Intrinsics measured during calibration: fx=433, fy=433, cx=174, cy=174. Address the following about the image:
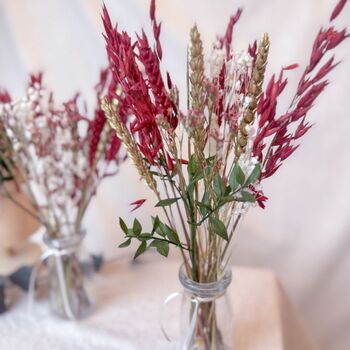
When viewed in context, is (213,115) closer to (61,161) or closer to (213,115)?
(213,115)

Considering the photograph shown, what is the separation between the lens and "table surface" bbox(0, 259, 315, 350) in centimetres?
78

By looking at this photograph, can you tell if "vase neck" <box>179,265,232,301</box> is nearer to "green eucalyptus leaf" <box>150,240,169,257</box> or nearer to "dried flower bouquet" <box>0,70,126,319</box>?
"green eucalyptus leaf" <box>150,240,169,257</box>

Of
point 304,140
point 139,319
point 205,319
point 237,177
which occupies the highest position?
Answer: point 237,177

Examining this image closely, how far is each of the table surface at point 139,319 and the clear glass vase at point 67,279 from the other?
22mm

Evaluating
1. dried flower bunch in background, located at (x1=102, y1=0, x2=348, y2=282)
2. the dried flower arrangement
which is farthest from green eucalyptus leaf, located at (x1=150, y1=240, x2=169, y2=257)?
the dried flower arrangement

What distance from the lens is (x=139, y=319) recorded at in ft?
2.75

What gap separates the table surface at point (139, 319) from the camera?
0.78 m

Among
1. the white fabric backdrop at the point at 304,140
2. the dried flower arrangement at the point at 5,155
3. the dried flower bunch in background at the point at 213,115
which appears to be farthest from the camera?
the white fabric backdrop at the point at 304,140

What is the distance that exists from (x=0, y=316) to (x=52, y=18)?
2.10ft

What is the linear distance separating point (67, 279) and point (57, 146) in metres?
0.25

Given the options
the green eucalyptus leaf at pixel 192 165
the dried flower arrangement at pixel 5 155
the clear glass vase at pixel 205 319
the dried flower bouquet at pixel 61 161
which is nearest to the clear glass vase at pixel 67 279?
the dried flower bouquet at pixel 61 161

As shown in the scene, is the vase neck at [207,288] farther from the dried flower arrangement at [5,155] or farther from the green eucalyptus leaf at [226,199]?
the dried flower arrangement at [5,155]

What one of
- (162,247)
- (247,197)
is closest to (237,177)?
(247,197)

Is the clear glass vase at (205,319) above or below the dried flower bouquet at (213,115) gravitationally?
below
